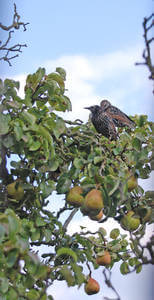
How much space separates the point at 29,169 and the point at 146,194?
2.06 ft

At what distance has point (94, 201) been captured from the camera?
2002mm

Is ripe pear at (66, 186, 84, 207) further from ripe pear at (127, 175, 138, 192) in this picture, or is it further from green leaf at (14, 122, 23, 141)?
green leaf at (14, 122, 23, 141)

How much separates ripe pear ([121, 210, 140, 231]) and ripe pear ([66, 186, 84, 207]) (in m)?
0.24

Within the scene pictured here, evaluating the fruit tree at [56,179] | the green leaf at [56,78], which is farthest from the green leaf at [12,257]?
the green leaf at [56,78]

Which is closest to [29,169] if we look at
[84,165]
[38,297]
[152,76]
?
[84,165]

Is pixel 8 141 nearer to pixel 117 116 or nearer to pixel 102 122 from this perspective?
pixel 102 122

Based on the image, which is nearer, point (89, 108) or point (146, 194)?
point (146, 194)

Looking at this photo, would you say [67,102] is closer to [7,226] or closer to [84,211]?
[84,211]

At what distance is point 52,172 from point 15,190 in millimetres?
247

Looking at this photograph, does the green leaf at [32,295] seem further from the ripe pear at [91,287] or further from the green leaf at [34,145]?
the green leaf at [34,145]

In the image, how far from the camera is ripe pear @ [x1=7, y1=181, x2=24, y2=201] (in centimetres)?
219

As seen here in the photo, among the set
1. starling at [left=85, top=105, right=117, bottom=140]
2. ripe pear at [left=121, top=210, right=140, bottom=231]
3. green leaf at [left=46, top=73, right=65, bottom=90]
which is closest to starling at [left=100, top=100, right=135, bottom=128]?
starling at [left=85, top=105, right=117, bottom=140]

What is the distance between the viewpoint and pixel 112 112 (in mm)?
4824

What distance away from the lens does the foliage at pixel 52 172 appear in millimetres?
2078
